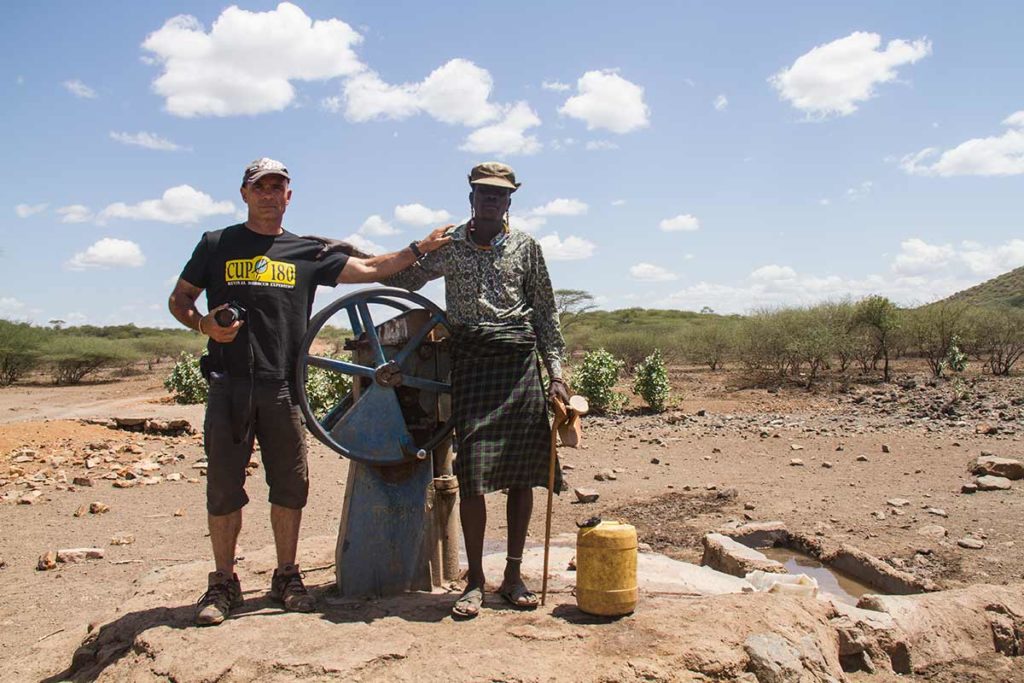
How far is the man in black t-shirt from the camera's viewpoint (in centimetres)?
329

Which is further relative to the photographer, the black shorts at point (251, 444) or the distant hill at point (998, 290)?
the distant hill at point (998, 290)

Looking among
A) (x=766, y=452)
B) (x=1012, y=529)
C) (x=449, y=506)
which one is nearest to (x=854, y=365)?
(x=766, y=452)

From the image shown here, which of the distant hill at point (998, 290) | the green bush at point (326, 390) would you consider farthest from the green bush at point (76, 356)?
the distant hill at point (998, 290)

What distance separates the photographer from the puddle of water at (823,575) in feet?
16.8

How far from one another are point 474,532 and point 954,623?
2.48 metres

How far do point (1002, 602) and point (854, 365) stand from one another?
2068 centimetres

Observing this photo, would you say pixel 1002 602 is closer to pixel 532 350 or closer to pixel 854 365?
pixel 532 350

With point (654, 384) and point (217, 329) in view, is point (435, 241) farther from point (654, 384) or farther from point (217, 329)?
point (654, 384)

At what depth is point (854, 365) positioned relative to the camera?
77.0 feet

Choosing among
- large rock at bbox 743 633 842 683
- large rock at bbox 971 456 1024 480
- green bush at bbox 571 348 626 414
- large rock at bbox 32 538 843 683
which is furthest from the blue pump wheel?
green bush at bbox 571 348 626 414

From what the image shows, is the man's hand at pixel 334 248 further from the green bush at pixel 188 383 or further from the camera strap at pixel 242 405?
the green bush at pixel 188 383

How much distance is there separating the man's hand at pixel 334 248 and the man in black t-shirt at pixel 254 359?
0.14 ft

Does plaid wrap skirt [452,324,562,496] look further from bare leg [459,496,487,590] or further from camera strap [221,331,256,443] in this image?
camera strap [221,331,256,443]

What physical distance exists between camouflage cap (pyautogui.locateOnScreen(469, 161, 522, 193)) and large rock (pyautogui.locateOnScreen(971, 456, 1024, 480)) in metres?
6.58
